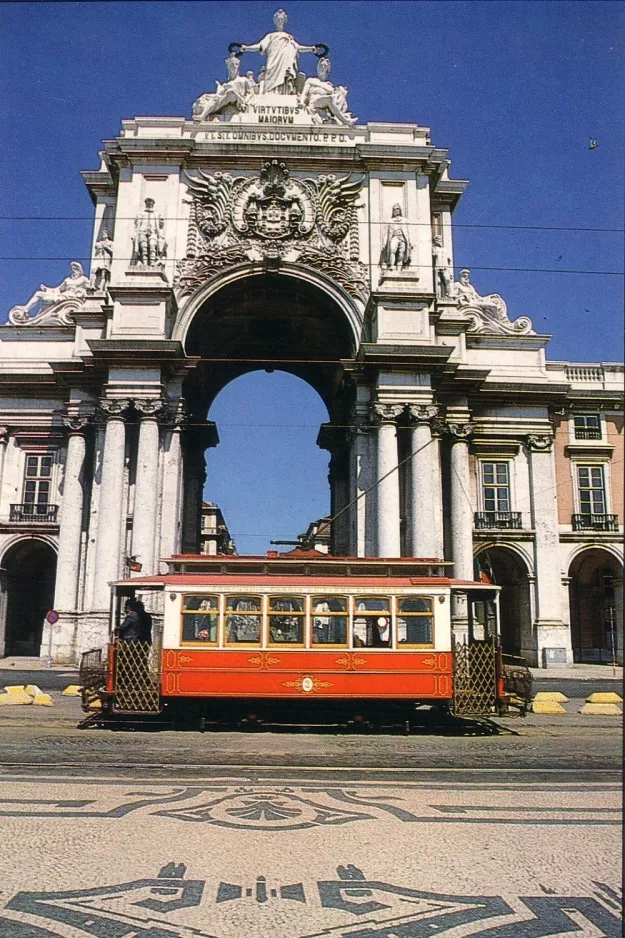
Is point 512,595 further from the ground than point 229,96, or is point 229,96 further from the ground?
point 229,96

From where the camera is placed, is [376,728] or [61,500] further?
[61,500]

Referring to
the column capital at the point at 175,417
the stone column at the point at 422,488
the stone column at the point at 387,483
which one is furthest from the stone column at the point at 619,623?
the column capital at the point at 175,417

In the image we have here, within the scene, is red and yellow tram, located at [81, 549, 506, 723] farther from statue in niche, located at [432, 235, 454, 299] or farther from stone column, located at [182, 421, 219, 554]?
statue in niche, located at [432, 235, 454, 299]

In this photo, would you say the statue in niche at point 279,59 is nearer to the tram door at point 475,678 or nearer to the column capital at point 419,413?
the column capital at point 419,413

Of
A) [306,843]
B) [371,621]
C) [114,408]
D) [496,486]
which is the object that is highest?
[114,408]

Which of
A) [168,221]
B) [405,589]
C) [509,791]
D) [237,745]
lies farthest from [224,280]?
[509,791]

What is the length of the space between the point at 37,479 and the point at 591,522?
25.7 metres

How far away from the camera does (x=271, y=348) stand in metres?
39.8

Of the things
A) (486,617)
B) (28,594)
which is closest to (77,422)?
(28,594)

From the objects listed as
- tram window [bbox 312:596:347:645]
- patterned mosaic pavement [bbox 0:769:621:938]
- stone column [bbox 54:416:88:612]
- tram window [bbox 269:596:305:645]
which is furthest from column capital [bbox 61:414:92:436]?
patterned mosaic pavement [bbox 0:769:621:938]

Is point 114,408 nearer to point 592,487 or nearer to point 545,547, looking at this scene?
point 545,547

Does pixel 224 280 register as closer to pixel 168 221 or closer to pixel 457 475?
pixel 168 221

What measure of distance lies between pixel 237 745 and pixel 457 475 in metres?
22.9

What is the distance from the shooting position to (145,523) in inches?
1135
